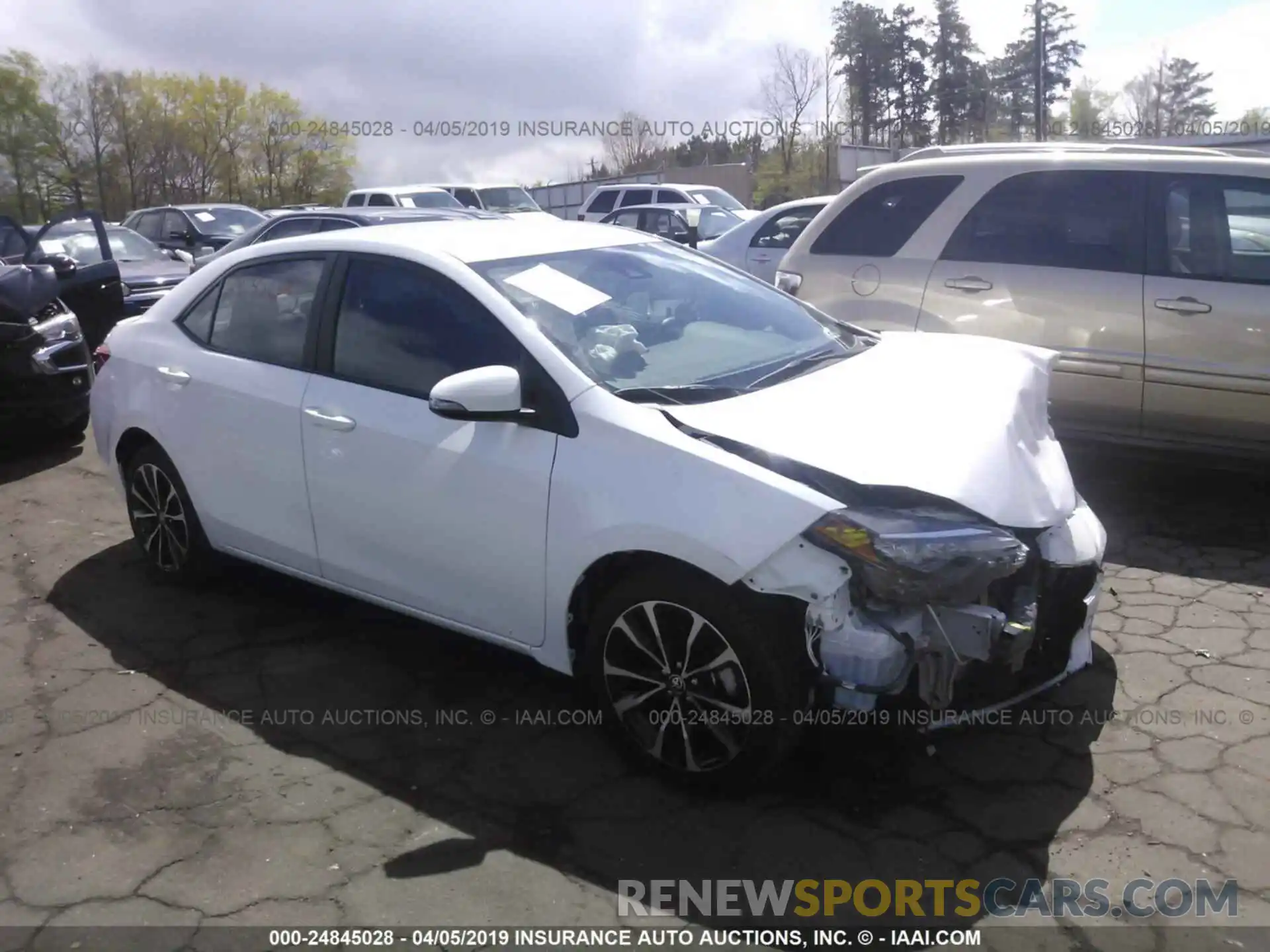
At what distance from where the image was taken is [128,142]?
47625 mm

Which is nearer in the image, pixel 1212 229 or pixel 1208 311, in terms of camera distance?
pixel 1208 311

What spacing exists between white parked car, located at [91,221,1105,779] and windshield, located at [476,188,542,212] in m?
16.3

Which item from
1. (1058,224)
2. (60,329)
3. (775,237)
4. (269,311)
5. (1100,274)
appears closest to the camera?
(269,311)

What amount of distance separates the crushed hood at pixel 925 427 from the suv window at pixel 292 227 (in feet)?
27.6

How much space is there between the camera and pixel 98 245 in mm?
11820

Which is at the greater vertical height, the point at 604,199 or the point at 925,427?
the point at 604,199

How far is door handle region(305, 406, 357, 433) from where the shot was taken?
3.92m

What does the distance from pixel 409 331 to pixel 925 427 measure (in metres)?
1.81

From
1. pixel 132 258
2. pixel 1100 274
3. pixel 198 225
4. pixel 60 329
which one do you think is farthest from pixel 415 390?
pixel 198 225

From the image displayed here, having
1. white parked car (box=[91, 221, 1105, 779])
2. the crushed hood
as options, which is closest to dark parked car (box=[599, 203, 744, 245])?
white parked car (box=[91, 221, 1105, 779])

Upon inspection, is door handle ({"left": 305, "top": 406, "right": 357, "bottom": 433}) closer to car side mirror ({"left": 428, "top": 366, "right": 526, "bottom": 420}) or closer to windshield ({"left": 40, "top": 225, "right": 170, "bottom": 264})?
car side mirror ({"left": 428, "top": 366, "right": 526, "bottom": 420})

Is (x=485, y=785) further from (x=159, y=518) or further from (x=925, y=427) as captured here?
(x=159, y=518)

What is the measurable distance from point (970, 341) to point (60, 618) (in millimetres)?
4001

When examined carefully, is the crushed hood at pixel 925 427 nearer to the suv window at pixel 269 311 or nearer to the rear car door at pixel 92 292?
→ the suv window at pixel 269 311
